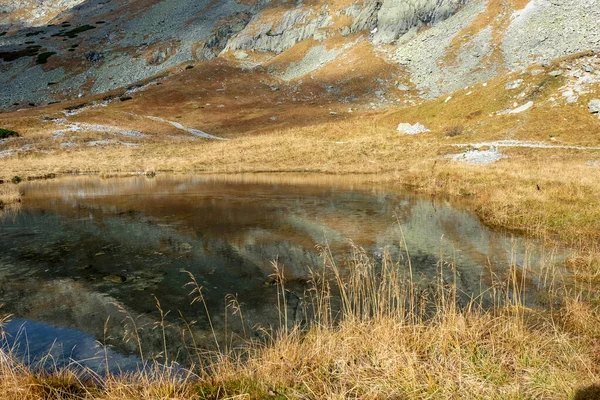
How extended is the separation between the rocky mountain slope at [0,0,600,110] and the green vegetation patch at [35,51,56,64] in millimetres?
355

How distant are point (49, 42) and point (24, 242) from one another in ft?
441

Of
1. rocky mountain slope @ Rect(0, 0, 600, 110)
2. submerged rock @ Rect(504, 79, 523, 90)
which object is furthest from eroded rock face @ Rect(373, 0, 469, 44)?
submerged rock @ Rect(504, 79, 523, 90)

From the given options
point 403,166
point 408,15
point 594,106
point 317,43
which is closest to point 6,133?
point 403,166

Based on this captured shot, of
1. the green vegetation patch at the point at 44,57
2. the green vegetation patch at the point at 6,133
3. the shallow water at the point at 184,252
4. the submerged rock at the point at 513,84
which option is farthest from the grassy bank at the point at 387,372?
the green vegetation patch at the point at 44,57

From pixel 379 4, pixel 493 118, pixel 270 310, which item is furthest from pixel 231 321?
pixel 379 4

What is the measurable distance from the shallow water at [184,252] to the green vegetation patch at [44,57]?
329 ft

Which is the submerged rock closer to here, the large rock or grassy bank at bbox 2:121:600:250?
the large rock

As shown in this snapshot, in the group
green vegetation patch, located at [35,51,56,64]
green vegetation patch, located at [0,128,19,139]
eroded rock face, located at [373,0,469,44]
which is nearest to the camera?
green vegetation patch, located at [0,128,19,139]

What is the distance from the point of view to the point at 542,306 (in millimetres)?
7695

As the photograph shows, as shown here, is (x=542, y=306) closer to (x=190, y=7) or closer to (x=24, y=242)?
(x=24, y=242)

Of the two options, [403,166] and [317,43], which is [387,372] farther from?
[317,43]

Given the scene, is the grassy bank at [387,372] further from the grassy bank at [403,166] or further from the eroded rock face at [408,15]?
the eroded rock face at [408,15]

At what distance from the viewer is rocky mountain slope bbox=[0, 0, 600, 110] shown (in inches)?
2547

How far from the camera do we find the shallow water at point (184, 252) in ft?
24.6
